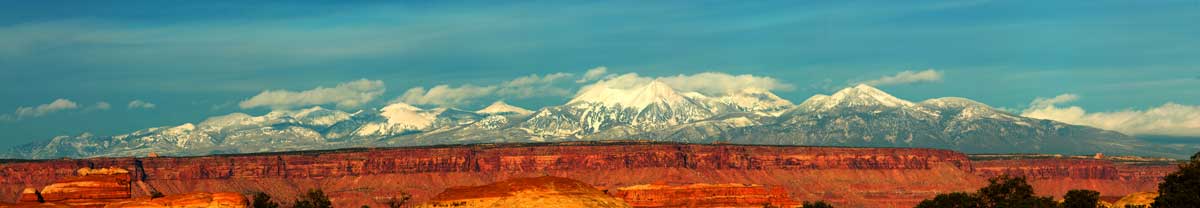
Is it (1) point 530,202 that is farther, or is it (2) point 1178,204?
(2) point 1178,204

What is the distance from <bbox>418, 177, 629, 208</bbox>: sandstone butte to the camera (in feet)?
564

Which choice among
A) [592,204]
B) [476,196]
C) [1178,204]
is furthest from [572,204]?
[1178,204]

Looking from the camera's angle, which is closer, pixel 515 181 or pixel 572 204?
pixel 572 204

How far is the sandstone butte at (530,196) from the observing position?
564ft

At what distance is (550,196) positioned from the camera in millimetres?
173875

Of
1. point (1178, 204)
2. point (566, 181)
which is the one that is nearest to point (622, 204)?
point (566, 181)

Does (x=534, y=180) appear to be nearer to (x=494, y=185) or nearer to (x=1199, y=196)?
(x=494, y=185)

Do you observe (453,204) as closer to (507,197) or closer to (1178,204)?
(507,197)

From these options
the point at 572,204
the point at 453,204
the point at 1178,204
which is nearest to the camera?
the point at 572,204

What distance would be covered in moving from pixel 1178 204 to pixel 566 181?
60923mm

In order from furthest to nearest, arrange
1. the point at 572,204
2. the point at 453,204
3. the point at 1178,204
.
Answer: the point at 1178,204 < the point at 453,204 < the point at 572,204

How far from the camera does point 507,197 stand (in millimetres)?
175625

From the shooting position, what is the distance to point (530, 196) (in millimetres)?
174750

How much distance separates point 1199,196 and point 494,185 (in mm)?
69108
